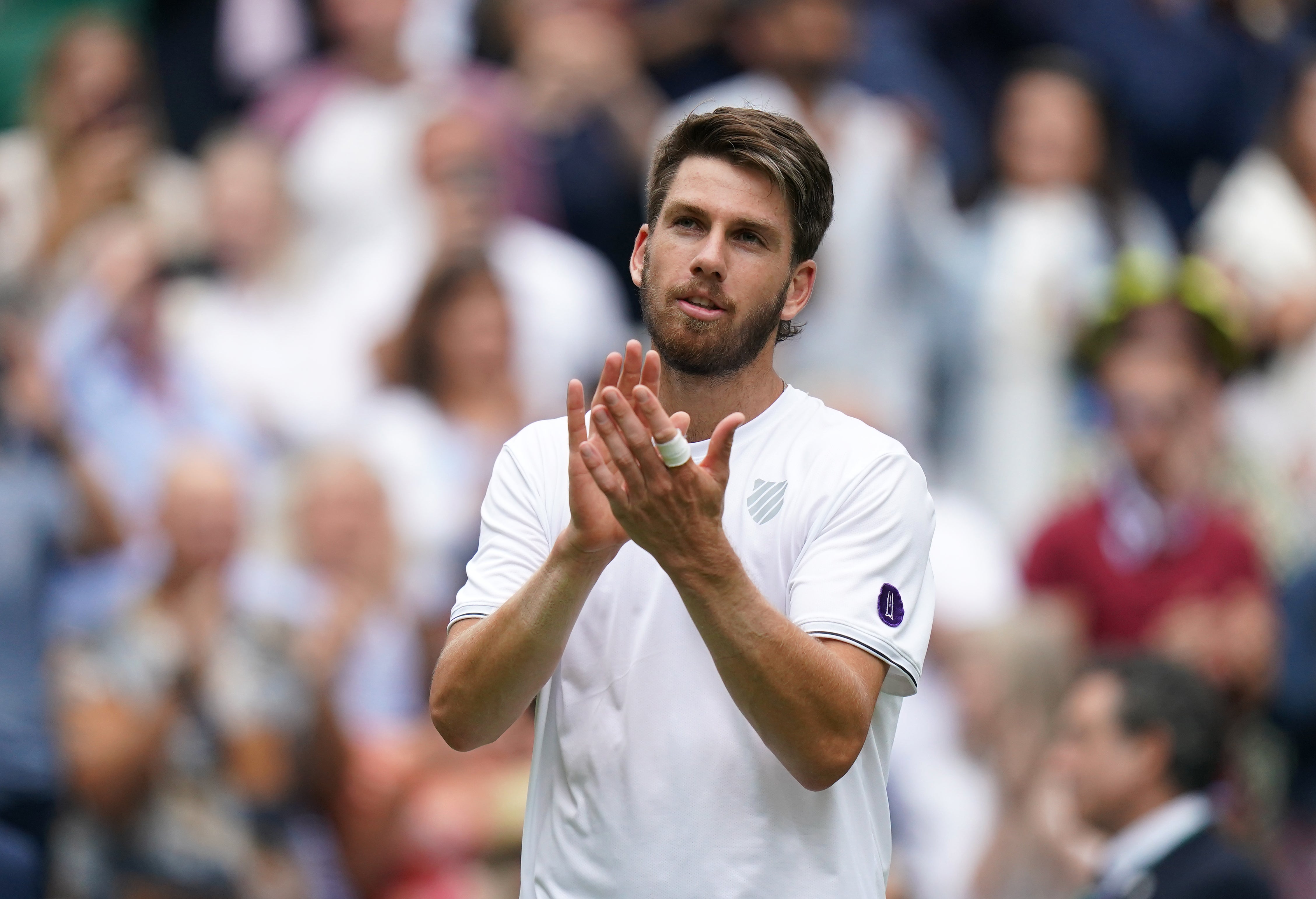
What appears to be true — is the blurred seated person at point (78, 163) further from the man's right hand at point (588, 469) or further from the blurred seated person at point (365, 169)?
the man's right hand at point (588, 469)

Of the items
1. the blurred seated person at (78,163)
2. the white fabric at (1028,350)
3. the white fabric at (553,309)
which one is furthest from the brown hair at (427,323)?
the white fabric at (1028,350)

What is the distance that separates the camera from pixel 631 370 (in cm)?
257

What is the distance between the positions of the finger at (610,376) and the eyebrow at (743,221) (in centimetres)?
39

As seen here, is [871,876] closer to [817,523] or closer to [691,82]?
[817,523]

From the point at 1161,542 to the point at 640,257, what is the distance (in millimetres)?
4021

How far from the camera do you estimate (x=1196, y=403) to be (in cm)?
683

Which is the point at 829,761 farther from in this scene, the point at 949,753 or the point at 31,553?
the point at 31,553

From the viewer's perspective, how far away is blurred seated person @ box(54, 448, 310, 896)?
601 centimetres

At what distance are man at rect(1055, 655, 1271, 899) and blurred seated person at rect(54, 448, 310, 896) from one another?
273 centimetres

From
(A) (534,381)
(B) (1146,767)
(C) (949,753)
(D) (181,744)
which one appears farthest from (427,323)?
(B) (1146,767)

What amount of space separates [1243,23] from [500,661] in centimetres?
759

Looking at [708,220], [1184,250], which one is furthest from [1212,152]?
[708,220]

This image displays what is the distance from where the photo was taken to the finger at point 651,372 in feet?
8.33

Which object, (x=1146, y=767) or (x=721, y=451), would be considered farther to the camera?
(x=1146, y=767)
